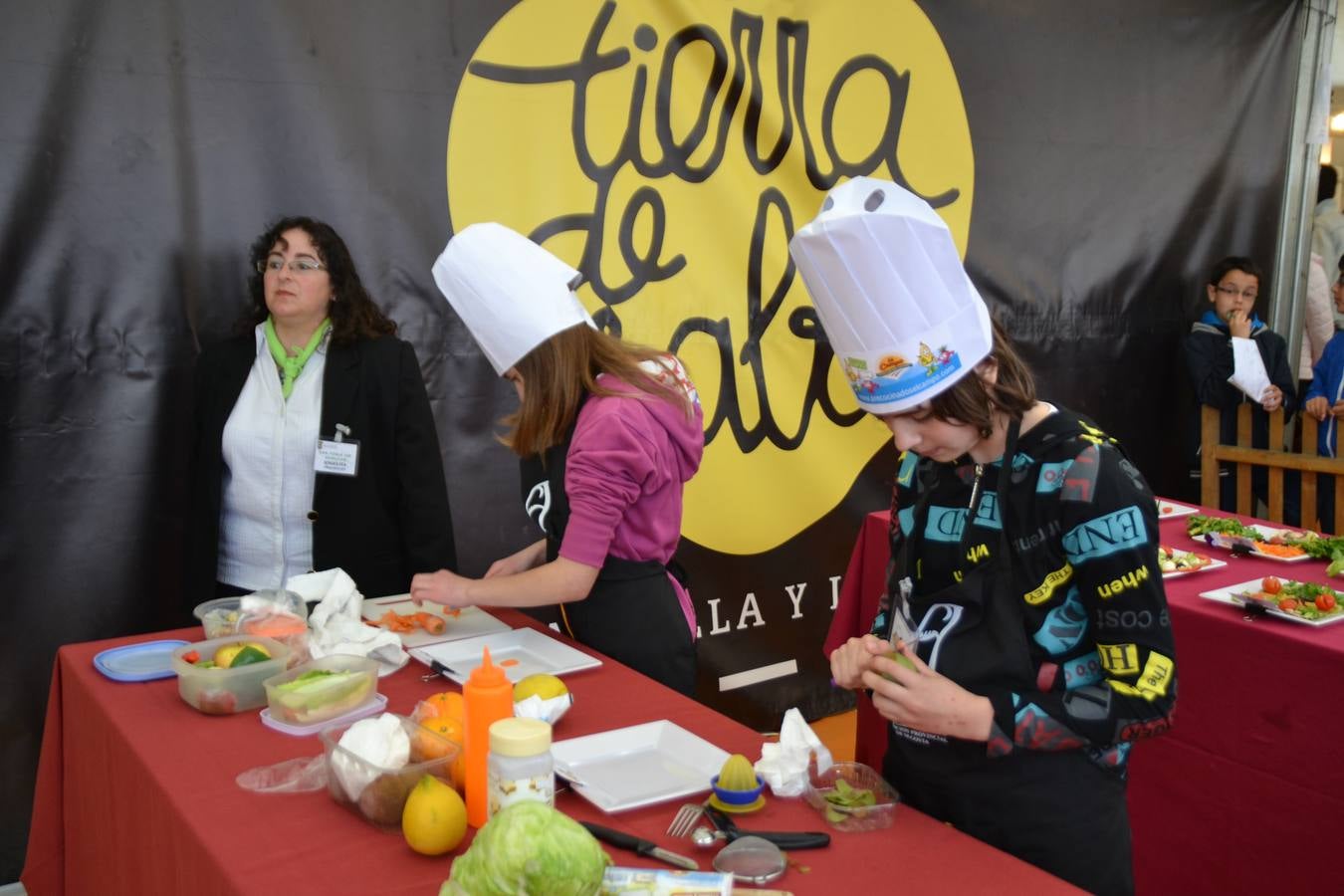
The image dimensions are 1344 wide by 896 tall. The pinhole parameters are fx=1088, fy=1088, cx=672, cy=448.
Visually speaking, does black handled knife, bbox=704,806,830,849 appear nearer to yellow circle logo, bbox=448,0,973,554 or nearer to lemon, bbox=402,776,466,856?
lemon, bbox=402,776,466,856

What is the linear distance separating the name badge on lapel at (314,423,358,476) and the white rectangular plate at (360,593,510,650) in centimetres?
38

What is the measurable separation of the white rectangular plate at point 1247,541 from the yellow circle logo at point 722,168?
4.33 feet

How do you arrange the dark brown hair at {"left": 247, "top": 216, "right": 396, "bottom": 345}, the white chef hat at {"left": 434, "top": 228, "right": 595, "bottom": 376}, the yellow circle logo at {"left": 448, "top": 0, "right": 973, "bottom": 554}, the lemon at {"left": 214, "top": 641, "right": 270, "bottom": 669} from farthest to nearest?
1. the yellow circle logo at {"left": 448, "top": 0, "right": 973, "bottom": 554}
2. the dark brown hair at {"left": 247, "top": 216, "right": 396, "bottom": 345}
3. the white chef hat at {"left": 434, "top": 228, "right": 595, "bottom": 376}
4. the lemon at {"left": 214, "top": 641, "right": 270, "bottom": 669}

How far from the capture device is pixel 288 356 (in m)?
2.70

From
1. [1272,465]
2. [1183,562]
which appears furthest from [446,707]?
[1272,465]

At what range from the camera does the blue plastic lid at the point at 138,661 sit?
1883 millimetres

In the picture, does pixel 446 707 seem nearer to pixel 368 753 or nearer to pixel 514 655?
pixel 368 753

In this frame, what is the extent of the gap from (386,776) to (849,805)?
57 centimetres

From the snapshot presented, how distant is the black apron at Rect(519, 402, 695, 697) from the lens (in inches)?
80.9

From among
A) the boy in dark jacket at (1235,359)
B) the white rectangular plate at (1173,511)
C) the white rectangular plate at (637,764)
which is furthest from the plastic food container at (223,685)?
the boy in dark jacket at (1235,359)

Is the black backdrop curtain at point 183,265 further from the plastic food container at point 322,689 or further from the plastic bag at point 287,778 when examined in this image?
the plastic bag at point 287,778

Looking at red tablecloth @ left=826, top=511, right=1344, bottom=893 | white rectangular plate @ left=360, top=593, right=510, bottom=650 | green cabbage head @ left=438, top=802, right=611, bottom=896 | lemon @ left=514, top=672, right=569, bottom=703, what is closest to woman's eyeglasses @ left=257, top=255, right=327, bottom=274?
white rectangular plate @ left=360, top=593, right=510, bottom=650

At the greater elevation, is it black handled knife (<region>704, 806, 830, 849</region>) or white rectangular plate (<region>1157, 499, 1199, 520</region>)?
white rectangular plate (<region>1157, 499, 1199, 520</region>)

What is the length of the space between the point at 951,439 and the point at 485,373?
2.13 m
